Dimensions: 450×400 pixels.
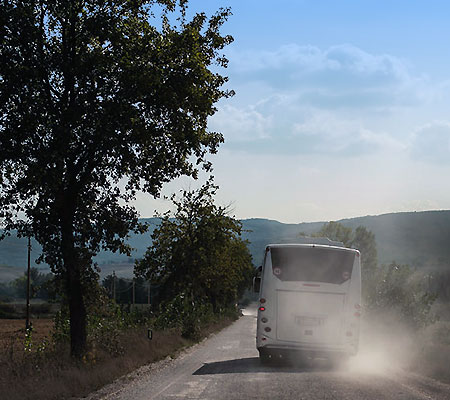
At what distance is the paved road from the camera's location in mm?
12156

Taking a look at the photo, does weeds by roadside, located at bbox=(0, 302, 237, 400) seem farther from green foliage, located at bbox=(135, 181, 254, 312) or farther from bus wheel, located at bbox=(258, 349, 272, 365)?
green foliage, located at bbox=(135, 181, 254, 312)

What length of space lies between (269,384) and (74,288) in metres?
6.79

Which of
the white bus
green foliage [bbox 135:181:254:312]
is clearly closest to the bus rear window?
the white bus

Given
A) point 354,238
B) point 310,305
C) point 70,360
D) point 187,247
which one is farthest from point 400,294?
point 354,238

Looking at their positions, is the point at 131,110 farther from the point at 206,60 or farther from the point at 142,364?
the point at 142,364

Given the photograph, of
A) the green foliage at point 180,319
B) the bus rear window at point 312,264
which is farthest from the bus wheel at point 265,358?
the green foliage at point 180,319

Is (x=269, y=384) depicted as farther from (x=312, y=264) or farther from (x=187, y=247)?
(x=187, y=247)

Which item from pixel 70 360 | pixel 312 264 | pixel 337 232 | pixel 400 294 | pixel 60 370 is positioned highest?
pixel 337 232

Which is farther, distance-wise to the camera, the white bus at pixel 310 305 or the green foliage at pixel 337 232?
the green foliage at pixel 337 232

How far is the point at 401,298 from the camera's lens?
44.4m

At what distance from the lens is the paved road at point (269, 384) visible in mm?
12156

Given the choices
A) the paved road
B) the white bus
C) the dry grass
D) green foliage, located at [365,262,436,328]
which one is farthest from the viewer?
green foliage, located at [365,262,436,328]

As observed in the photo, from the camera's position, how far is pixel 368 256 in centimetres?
12531

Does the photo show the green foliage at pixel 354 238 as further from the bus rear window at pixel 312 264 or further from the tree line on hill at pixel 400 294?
the bus rear window at pixel 312 264
